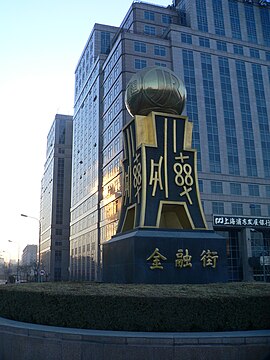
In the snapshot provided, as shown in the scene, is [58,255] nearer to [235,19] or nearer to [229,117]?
[229,117]

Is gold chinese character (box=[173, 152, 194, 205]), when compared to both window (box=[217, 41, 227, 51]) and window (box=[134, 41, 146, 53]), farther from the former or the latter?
window (box=[217, 41, 227, 51])

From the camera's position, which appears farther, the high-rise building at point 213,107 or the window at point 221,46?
the window at point 221,46

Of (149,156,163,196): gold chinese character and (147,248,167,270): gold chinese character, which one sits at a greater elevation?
(149,156,163,196): gold chinese character

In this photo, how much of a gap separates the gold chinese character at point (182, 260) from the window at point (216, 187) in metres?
34.8

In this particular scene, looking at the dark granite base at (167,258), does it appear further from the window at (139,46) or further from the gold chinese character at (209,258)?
the window at (139,46)

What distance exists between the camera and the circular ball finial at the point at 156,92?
16734 millimetres

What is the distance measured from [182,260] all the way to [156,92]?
727cm

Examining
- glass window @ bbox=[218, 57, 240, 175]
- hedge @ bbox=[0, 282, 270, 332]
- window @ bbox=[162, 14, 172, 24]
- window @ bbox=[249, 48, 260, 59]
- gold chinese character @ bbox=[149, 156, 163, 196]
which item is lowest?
hedge @ bbox=[0, 282, 270, 332]

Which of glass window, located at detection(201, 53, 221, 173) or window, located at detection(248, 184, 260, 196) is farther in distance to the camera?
window, located at detection(248, 184, 260, 196)

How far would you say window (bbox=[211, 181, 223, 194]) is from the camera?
48.6m

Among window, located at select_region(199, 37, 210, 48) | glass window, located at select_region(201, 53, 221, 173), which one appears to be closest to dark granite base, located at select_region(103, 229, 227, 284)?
glass window, located at select_region(201, 53, 221, 173)

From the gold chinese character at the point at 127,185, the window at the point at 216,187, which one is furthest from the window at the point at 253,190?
the gold chinese character at the point at 127,185

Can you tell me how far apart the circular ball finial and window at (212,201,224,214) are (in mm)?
32100

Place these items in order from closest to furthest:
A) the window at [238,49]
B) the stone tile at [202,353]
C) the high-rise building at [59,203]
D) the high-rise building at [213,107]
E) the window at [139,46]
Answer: the stone tile at [202,353] → the high-rise building at [213,107] → the window at [139,46] → the window at [238,49] → the high-rise building at [59,203]
